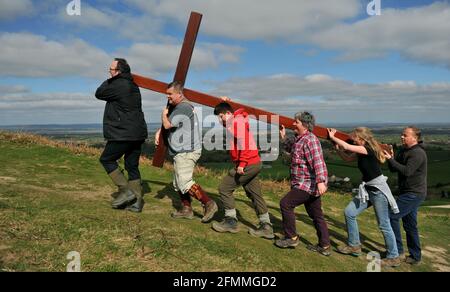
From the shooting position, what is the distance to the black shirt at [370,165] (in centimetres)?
564

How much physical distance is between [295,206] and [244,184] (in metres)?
0.91

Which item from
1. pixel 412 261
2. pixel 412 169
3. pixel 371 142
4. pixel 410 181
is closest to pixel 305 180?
pixel 371 142

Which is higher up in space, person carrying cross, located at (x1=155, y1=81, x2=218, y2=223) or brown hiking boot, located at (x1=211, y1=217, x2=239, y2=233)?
person carrying cross, located at (x1=155, y1=81, x2=218, y2=223)

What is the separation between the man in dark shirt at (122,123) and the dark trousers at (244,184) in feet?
5.00

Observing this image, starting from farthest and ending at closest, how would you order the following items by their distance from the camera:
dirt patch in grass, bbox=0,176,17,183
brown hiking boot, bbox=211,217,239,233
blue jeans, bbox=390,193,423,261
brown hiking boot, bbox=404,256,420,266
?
dirt patch in grass, bbox=0,176,17,183, brown hiking boot, bbox=404,256,420,266, blue jeans, bbox=390,193,423,261, brown hiking boot, bbox=211,217,239,233

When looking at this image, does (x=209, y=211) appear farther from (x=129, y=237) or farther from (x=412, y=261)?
(x=412, y=261)

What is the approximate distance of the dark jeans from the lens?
595 centimetres

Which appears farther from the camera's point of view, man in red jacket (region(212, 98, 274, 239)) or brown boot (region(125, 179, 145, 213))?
brown boot (region(125, 179, 145, 213))

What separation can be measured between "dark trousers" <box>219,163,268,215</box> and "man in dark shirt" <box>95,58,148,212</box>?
152 cm

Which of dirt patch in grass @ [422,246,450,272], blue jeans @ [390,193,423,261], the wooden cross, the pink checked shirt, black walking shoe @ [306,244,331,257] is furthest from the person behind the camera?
the wooden cross

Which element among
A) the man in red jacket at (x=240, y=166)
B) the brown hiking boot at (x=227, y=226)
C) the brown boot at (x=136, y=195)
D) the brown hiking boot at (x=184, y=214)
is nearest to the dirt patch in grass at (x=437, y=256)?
the man in red jacket at (x=240, y=166)

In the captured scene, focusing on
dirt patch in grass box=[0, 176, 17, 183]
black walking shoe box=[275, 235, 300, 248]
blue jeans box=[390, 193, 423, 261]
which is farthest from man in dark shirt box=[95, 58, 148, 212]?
blue jeans box=[390, 193, 423, 261]

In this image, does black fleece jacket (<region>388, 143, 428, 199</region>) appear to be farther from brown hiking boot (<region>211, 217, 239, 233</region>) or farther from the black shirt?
brown hiking boot (<region>211, 217, 239, 233</region>)
